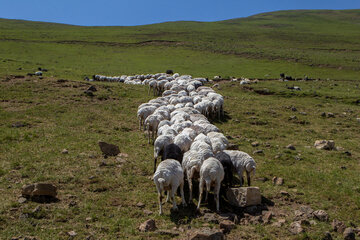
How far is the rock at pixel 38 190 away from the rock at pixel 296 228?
6.59 m

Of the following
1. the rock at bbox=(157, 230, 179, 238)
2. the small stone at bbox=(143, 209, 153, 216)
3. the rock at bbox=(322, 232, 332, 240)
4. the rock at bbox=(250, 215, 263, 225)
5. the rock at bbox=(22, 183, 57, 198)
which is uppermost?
the rock at bbox=(22, 183, 57, 198)

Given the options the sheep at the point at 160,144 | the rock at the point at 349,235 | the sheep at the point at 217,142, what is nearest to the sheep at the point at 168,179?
the sheep at the point at 160,144

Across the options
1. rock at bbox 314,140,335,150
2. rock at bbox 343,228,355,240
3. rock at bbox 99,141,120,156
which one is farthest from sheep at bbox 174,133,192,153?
rock at bbox 314,140,335,150

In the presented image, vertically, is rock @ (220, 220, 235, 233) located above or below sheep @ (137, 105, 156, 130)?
below

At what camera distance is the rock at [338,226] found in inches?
286

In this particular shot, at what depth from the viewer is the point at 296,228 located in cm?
727

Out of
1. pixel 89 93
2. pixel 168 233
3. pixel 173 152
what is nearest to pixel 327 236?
pixel 168 233

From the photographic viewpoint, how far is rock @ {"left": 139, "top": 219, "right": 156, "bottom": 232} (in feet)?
23.3

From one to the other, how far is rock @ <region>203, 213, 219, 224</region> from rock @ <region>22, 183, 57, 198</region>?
4.41 m

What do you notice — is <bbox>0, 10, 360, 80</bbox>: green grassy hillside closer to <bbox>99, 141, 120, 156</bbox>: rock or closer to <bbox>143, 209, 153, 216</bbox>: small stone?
<bbox>99, 141, 120, 156</bbox>: rock

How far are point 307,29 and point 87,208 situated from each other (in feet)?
386

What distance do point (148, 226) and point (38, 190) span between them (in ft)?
11.1

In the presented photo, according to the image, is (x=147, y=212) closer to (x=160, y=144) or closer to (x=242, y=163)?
(x=160, y=144)

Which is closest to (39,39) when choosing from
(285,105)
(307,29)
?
(285,105)
